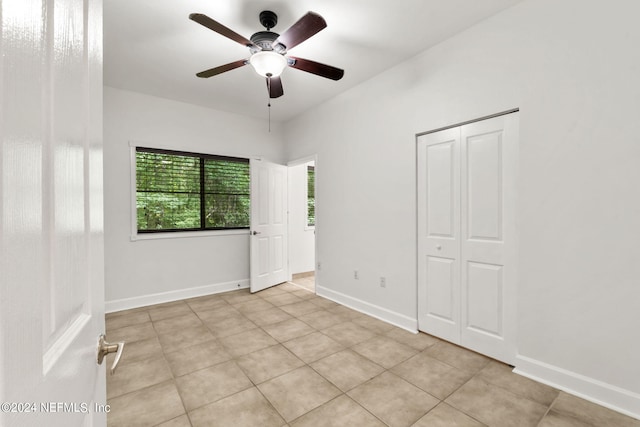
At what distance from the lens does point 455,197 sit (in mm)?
2670

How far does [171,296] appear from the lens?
4.02m

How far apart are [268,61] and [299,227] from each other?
145 inches

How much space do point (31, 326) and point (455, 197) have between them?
2836 millimetres

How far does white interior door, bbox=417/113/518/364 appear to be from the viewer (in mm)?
2342

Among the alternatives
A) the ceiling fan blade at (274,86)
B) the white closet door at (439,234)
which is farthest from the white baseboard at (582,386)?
the ceiling fan blade at (274,86)

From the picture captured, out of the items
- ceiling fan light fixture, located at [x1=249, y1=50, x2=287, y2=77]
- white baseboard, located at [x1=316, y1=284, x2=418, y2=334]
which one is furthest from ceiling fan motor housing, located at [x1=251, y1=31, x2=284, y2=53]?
white baseboard, located at [x1=316, y1=284, x2=418, y2=334]

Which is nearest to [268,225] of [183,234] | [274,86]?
[183,234]

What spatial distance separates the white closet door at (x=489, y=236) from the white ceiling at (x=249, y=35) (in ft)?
3.14

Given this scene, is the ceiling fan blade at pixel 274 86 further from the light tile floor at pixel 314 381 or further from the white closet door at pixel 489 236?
the light tile floor at pixel 314 381

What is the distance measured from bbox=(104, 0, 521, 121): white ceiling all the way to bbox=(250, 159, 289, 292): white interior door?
1.30 metres

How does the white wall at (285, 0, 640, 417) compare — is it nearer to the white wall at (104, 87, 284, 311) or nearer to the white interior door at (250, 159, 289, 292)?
the white interior door at (250, 159, 289, 292)

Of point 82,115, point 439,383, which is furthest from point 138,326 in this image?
point 82,115

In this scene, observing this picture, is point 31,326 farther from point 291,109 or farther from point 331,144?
point 291,109

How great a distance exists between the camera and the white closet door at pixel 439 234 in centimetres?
268
